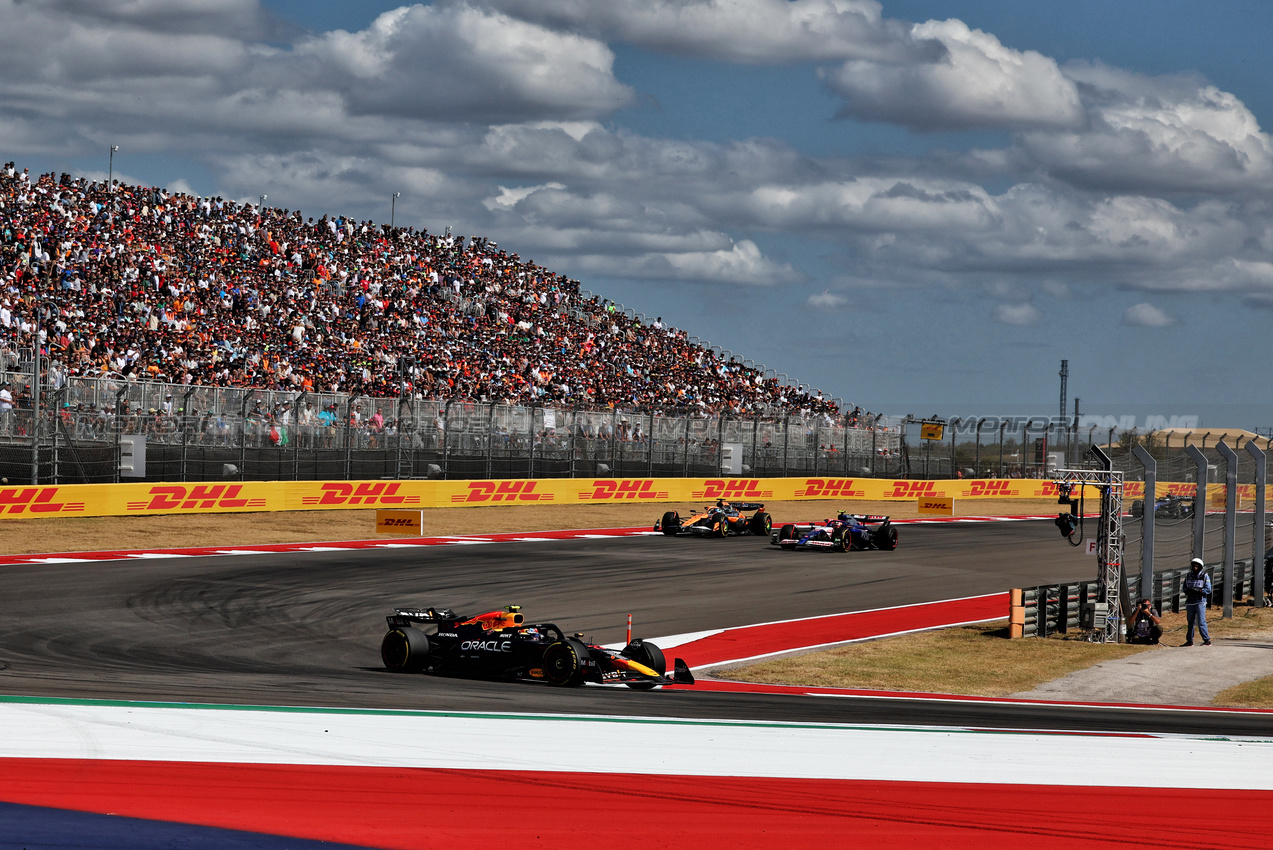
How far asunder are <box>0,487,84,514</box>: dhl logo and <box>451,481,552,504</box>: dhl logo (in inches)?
388

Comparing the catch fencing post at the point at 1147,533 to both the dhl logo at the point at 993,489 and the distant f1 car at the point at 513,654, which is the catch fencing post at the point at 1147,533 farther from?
the dhl logo at the point at 993,489

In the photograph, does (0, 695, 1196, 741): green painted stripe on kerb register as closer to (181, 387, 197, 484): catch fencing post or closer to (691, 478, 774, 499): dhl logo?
(181, 387, 197, 484): catch fencing post

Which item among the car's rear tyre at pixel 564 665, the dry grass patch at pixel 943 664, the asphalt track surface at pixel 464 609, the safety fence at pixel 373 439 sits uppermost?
the safety fence at pixel 373 439

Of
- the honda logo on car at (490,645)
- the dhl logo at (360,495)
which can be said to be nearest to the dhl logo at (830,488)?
the dhl logo at (360,495)

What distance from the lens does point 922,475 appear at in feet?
150

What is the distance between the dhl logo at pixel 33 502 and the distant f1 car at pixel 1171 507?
1963 cm

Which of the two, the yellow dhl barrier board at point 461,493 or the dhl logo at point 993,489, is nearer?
the yellow dhl barrier board at point 461,493

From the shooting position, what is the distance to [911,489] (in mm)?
44719

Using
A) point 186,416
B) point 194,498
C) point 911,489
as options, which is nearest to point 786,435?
point 911,489

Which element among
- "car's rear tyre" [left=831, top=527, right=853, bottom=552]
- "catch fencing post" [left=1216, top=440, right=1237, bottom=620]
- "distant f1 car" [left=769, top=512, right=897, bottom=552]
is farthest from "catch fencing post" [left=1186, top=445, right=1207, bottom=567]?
"car's rear tyre" [left=831, top=527, right=853, bottom=552]

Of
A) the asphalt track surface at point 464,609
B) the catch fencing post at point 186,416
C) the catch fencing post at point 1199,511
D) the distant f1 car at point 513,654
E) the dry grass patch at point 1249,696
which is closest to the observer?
the asphalt track surface at point 464,609

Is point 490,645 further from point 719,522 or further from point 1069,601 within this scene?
point 719,522

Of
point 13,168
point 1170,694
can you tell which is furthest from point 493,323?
point 1170,694

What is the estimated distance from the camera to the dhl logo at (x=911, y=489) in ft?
145
